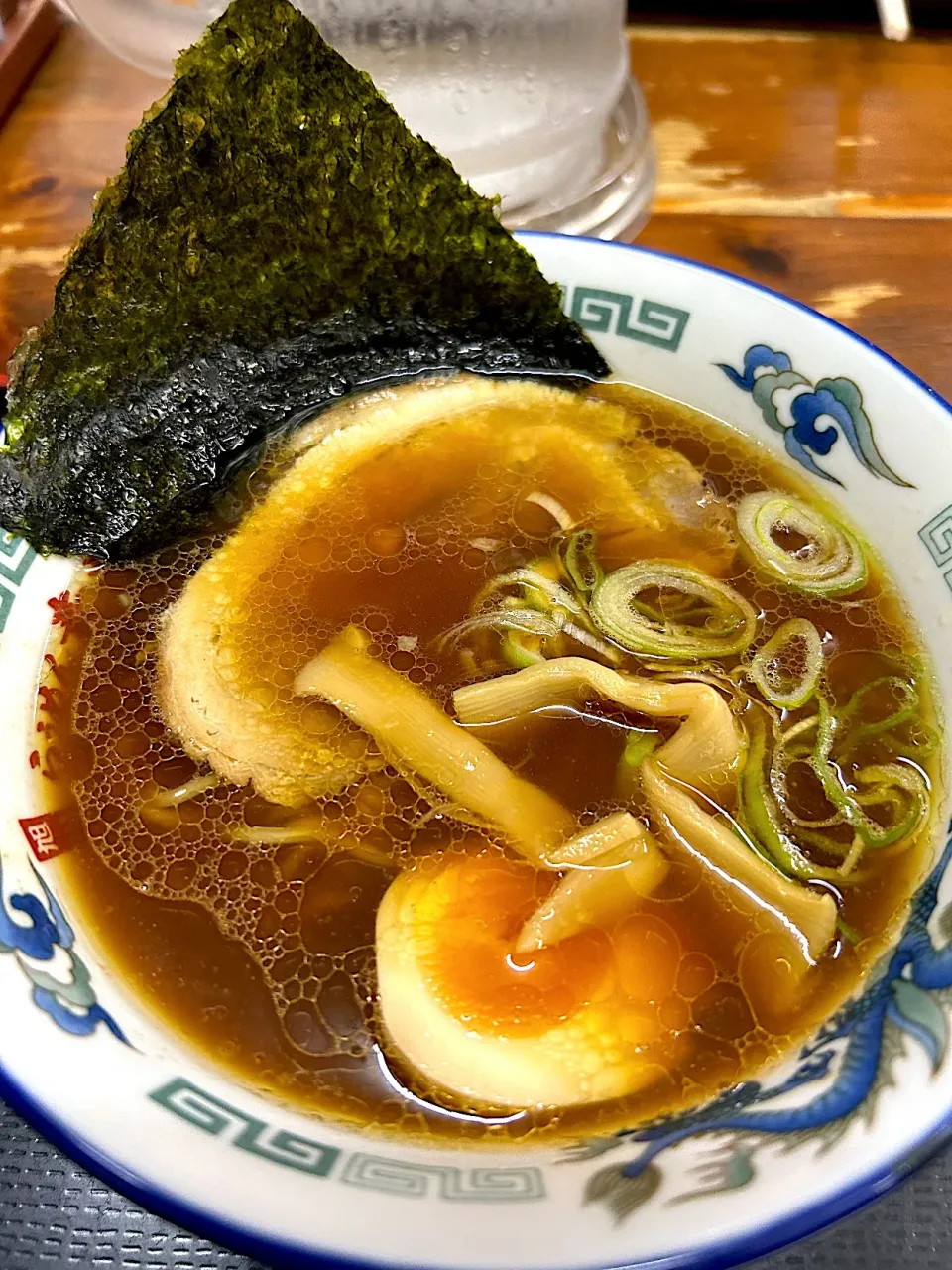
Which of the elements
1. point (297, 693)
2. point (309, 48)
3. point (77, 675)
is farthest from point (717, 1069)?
point (309, 48)

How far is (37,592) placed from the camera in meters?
1.37

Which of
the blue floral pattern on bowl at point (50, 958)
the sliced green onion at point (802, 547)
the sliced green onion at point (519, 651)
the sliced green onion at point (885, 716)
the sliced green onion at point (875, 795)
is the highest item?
the blue floral pattern on bowl at point (50, 958)

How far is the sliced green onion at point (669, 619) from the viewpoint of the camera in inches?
51.4

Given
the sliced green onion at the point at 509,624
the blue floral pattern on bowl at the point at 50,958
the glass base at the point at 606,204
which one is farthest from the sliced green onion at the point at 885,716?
the glass base at the point at 606,204

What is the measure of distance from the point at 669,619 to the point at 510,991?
58 cm

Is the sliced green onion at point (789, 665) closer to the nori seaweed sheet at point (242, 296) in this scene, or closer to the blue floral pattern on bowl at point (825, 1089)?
the blue floral pattern on bowl at point (825, 1089)

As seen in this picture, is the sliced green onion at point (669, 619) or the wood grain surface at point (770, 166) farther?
the wood grain surface at point (770, 166)

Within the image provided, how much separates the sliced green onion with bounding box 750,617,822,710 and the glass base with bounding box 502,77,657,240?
1.05m

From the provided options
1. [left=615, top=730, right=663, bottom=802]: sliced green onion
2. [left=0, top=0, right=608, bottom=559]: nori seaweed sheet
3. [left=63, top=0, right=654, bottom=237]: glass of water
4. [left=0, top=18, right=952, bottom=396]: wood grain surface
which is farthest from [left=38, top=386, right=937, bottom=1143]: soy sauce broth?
[left=63, top=0, right=654, bottom=237]: glass of water

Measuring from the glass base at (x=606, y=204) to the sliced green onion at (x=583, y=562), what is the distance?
32.6 inches

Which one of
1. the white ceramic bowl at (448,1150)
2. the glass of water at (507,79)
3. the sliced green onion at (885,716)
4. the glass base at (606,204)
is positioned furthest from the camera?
the glass base at (606,204)

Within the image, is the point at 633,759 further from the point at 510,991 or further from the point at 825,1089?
the point at 825,1089

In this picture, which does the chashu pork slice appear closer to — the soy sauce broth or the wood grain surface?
the soy sauce broth

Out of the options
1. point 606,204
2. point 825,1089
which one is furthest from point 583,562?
point 606,204
